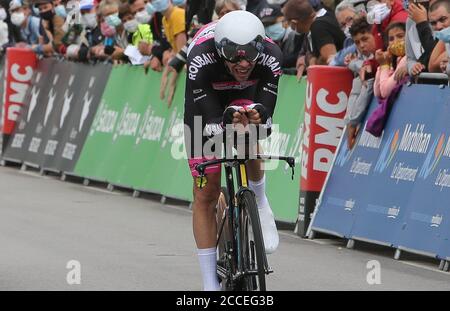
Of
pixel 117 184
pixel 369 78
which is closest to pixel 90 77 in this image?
pixel 117 184

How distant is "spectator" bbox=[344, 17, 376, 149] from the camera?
13344 mm

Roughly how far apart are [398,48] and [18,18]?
15.2m

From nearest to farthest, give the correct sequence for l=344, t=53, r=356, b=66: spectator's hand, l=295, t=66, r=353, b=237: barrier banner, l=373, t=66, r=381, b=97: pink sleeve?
l=373, t=66, r=381, b=97: pink sleeve, l=344, t=53, r=356, b=66: spectator's hand, l=295, t=66, r=353, b=237: barrier banner

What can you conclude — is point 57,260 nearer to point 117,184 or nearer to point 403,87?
point 403,87

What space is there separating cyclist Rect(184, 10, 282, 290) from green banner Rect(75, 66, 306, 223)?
205 inches

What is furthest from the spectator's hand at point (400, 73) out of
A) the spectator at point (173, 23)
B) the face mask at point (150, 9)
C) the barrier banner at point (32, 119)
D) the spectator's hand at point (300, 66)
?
the barrier banner at point (32, 119)

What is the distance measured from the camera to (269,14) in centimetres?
1597

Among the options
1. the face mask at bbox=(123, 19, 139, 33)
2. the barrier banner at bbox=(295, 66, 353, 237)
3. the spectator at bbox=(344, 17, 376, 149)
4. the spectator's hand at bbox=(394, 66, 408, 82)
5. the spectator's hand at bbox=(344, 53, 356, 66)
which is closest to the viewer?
the spectator's hand at bbox=(394, 66, 408, 82)

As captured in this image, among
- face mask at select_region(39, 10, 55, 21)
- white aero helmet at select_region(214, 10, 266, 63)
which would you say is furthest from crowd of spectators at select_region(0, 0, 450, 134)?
white aero helmet at select_region(214, 10, 266, 63)

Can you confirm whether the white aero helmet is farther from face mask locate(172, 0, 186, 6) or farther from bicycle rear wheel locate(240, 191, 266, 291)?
face mask locate(172, 0, 186, 6)

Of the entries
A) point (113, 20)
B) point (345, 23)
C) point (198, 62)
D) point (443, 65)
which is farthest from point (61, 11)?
point (198, 62)

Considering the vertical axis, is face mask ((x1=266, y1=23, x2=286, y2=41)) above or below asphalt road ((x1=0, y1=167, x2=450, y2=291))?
above
